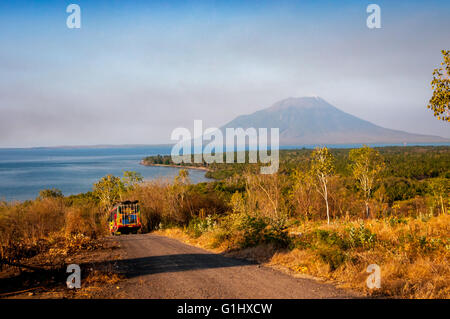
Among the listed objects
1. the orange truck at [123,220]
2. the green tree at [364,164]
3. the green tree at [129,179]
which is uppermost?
the green tree at [364,164]

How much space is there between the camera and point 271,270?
7.98 metres

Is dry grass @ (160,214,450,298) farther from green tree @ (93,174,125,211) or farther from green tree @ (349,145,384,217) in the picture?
green tree @ (93,174,125,211)

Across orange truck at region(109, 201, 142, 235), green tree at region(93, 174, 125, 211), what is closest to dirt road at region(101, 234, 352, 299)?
orange truck at region(109, 201, 142, 235)

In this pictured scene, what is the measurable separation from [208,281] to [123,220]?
17.6 m

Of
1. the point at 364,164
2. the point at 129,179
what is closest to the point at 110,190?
the point at 129,179

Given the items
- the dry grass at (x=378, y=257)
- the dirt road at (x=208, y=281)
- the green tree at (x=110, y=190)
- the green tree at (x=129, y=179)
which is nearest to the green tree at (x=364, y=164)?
the dry grass at (x=378, y=257)

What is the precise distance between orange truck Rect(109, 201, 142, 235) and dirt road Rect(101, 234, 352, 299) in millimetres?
14083

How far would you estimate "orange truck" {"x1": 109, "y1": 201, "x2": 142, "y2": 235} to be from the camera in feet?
74.4

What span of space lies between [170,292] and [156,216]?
21.6m

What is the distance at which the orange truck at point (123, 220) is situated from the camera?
22681mm

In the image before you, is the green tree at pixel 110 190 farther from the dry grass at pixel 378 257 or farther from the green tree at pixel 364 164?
the dry grass at pixel 378 257

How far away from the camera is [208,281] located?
6.98m

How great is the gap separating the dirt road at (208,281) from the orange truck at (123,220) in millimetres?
14083
